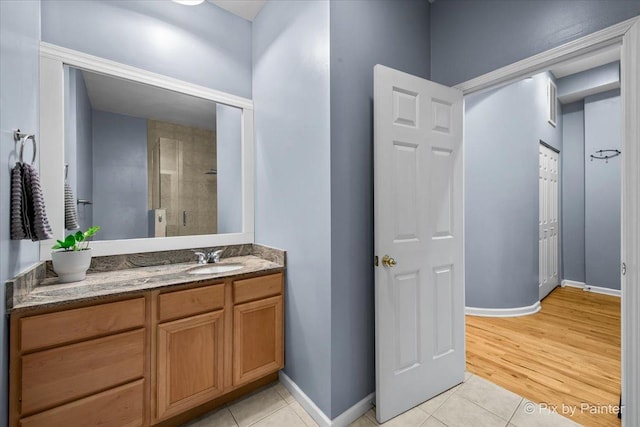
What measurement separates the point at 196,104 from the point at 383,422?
249 cm

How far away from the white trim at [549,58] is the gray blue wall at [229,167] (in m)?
1.72

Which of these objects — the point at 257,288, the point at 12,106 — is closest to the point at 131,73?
the point at 12,106

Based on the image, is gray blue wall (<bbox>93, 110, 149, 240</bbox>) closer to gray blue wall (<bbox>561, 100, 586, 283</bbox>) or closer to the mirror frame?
the mirror frame

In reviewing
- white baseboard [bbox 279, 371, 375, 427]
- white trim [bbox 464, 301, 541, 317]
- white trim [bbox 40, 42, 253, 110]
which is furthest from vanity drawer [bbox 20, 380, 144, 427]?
white trim [bbox 464, 301, 541, 317]

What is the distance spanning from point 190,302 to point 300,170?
1.01 meters

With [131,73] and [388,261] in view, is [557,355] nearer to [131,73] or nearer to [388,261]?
[388,261]

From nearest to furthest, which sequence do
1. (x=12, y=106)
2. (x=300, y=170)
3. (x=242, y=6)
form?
(x=12, y=106)
(x=300, y=170)
(x=242, y=6)

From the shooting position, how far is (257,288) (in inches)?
71.9

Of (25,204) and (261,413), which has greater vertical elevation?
(25,204)

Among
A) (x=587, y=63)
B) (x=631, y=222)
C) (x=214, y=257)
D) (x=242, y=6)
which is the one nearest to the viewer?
(x=631, y=222)

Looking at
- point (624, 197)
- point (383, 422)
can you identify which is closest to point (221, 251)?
point (383, 422)

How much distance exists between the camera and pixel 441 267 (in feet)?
6.13

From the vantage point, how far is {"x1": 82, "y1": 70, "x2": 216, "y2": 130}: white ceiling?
1.81 metres

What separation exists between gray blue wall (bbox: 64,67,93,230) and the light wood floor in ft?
9.74
